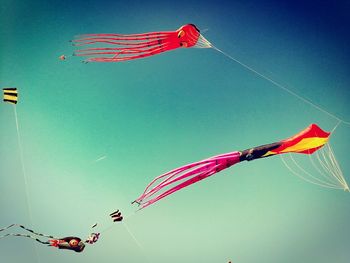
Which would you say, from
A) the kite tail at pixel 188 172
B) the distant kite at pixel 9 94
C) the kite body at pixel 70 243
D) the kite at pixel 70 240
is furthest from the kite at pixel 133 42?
the kite body at pixel 70 243

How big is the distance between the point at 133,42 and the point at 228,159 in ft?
4.44

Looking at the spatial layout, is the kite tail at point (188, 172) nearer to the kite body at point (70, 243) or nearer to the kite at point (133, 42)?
the kite body at point (70, 243)

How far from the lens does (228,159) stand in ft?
9.11

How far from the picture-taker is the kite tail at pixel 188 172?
275 cm

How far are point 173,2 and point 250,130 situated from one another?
1340mm

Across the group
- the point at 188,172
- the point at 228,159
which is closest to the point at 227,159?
the point at 228,159

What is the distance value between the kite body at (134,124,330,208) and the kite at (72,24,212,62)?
42.5 inches

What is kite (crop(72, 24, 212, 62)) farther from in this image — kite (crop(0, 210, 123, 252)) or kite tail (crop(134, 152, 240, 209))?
kite (crop(0, 210, 123, 252))

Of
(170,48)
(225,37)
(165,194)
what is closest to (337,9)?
(225,37)

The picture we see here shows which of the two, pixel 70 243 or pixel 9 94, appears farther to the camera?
pixel 70 243

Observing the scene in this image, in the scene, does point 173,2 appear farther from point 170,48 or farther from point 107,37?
point 107,37

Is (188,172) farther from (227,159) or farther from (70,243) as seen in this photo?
(70,243)

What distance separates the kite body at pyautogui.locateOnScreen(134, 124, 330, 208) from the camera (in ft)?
9.05

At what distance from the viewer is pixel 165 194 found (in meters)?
2.80
